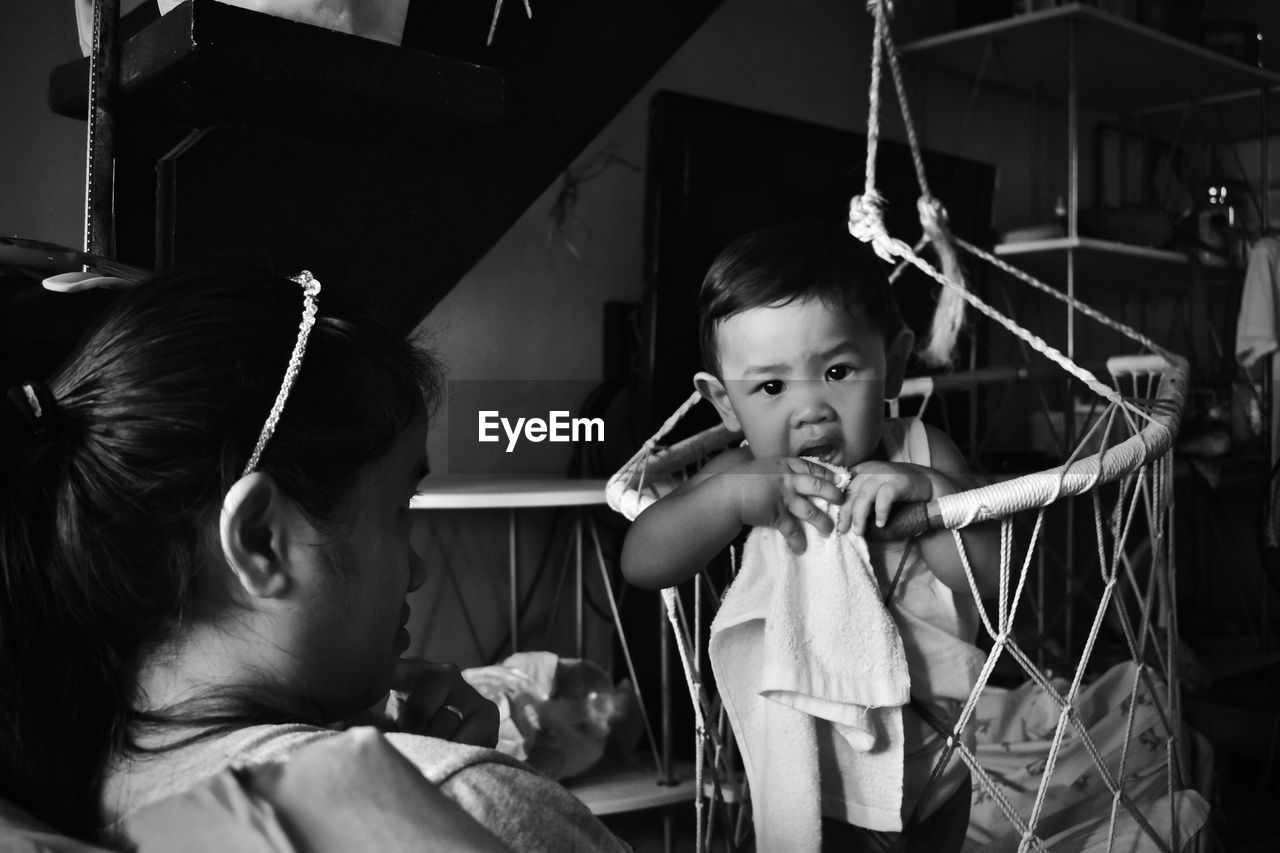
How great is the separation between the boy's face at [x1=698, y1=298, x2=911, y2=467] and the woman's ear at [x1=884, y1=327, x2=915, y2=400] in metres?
0.03

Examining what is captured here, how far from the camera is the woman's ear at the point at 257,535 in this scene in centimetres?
43

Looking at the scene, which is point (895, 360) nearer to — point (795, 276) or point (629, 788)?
point (795, 276)

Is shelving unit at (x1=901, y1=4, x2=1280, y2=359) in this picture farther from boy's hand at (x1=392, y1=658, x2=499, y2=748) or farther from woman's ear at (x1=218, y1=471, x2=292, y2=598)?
woman's ear at (x1=218, y1=471, x2=292, y2=598)

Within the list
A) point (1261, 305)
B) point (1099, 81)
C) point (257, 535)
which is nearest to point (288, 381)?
point (257, 535)

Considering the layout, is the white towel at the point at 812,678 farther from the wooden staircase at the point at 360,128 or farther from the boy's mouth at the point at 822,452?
the wooden staircase at the point at 360,128

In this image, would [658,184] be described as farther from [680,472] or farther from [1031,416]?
[1031,416]

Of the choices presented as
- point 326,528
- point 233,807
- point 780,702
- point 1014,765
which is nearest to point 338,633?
point 326,528

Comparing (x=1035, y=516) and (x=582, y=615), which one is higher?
(x=1035, y=516)

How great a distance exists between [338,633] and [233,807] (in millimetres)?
148

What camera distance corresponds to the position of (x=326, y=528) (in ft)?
1.51


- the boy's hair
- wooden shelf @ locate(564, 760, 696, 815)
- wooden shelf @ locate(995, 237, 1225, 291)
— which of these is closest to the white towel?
the boy's hair

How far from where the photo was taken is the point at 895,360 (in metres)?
0.79

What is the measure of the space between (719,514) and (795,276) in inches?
6.1

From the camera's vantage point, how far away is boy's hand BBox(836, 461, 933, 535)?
2.18 feet
